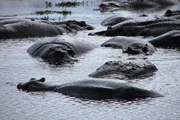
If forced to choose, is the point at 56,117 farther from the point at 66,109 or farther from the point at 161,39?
the point at 161,39

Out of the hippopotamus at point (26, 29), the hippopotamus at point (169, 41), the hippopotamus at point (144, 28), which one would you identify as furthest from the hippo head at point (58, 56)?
the hippopotamus at point (144, 28)

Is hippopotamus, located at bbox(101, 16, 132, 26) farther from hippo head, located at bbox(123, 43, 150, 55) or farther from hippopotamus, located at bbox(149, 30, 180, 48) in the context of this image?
hippo head, located at bbox(123, 43, 150, 55)

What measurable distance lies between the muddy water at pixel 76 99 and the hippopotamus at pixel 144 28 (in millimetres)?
2721

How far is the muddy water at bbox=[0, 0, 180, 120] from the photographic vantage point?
851 cm

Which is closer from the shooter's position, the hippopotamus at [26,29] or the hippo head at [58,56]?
the hippo head at [58,56]

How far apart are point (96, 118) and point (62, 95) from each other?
132 cm

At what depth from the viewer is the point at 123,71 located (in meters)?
10.6

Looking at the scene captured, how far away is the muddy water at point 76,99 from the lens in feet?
27.9

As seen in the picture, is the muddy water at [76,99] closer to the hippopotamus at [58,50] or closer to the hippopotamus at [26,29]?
the hippopotamus at [58,50]

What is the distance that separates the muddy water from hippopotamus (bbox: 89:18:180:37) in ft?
8.93

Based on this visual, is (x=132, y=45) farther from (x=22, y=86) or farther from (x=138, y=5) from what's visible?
(x=138, y=5)

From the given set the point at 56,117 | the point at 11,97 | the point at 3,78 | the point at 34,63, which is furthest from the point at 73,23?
the point at 56,117

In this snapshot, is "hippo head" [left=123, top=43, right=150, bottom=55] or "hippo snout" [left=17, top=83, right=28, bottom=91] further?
"hippo head" [left=123, top=43, right=150, bottom=55]

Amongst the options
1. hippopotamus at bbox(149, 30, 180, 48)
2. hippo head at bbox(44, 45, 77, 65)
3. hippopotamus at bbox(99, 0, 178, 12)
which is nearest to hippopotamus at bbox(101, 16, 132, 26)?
hippopotamus at bbox(149, 30, 180, 48)
